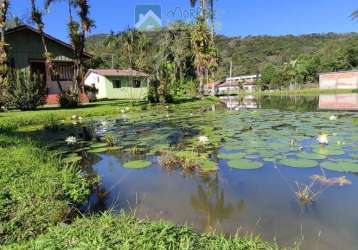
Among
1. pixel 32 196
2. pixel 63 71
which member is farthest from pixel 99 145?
pixel 63 71

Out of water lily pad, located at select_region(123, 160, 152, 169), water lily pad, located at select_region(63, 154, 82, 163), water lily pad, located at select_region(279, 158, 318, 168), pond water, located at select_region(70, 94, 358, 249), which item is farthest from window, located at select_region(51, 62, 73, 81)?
water lily pad, located at select_region(279, 158, 318, 168)

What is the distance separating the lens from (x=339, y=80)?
6259 cm

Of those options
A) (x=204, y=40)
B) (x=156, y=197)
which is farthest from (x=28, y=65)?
(x=156, y=197)

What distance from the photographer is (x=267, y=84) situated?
7975cm

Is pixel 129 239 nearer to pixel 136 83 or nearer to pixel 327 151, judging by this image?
pixel 327 151

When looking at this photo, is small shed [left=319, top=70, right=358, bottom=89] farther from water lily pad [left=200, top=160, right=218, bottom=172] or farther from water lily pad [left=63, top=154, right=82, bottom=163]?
water lily pad [left=63, top=154, right=82, bottom=163]

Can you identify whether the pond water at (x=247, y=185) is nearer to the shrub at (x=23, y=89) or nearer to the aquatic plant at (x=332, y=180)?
the aquatic plant at (x=332, y=180)

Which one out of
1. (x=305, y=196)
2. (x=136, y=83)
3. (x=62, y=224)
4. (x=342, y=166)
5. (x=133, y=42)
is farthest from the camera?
(x=133, y=42)

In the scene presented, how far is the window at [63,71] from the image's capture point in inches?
1097

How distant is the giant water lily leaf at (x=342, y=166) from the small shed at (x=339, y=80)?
59361mm

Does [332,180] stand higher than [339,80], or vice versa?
[339,80]

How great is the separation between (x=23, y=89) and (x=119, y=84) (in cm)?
1961

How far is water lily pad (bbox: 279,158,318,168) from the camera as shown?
22.3 feet

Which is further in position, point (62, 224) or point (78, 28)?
point (78, 28)
